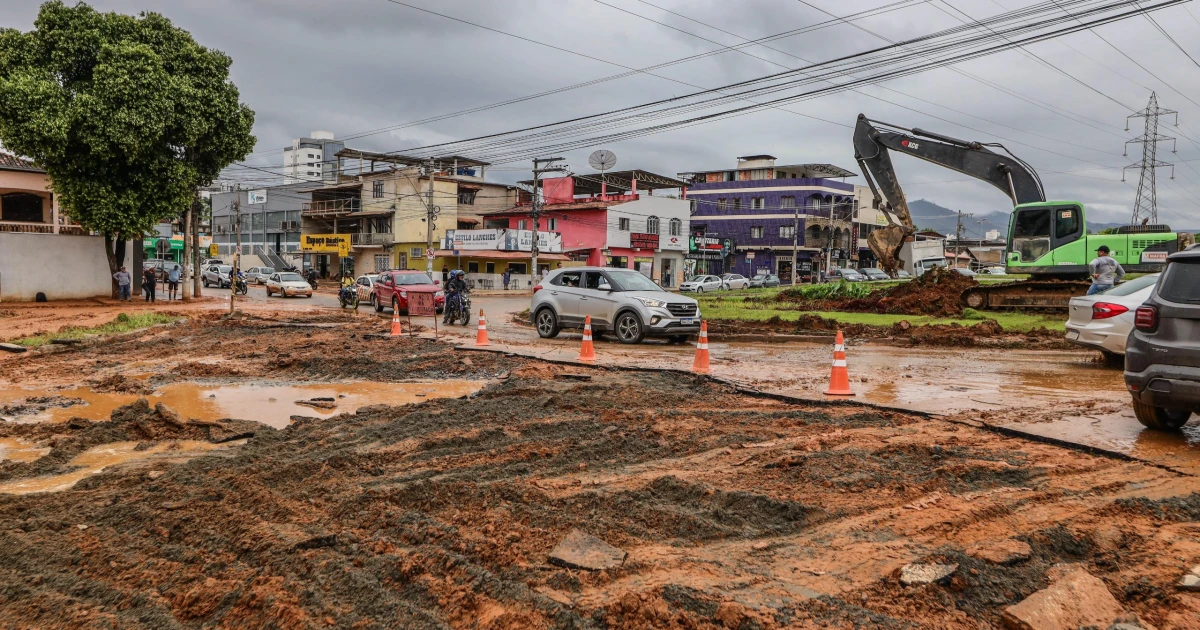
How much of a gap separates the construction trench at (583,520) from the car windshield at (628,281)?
8578mm

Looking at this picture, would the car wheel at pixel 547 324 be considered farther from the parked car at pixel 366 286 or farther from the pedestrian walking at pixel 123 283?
the pedestrian walking at pixel 123 283

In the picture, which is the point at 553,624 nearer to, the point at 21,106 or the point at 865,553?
the point at 865,553

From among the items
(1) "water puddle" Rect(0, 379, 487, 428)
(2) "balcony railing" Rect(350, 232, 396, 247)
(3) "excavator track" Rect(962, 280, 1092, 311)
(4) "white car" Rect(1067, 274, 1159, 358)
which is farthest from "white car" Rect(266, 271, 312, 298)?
(4) "white car" Rect(1067, 274, 1159, 358)

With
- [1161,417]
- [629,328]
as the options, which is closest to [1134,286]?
[1161,417]

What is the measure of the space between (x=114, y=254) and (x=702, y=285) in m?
37.0

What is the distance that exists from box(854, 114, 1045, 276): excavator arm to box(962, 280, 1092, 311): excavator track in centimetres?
251

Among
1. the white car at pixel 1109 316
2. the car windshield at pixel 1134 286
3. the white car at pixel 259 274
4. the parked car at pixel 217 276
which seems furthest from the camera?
the white car at pixel 259 274

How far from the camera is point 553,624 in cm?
334

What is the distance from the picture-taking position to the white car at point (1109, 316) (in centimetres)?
1161

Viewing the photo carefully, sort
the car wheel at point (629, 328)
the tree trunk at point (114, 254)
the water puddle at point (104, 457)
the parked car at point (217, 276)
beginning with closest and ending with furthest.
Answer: the water puddle at point (104, 457) < the car wheel at point (629, 328) < the tree trunk at point (114, 254) < the parked car at point (217, 276)

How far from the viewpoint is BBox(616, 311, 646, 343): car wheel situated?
664 inches

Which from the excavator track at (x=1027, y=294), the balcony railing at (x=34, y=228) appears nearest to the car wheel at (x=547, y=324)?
the excavator track at (x=1027, y=294)

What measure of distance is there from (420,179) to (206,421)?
55.6 m

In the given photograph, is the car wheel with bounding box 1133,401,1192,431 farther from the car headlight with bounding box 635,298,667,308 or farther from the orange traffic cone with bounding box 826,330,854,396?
the car headlight with bounding box 635,298,667,308
